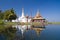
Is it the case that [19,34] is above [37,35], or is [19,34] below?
above

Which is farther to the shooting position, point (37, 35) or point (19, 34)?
point (19, 34)

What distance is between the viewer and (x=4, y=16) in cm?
8338

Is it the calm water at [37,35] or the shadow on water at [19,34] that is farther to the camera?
the calm water at [37,35]

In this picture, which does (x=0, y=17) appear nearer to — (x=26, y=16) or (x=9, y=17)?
(x=9, y=17)

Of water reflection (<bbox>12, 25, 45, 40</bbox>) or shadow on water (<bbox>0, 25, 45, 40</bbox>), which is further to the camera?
water reflection (<bbox>12, 25, 45, 40</bbox>)

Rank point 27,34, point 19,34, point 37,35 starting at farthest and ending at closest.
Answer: point 27,34 → point 19,34 → point 37,35

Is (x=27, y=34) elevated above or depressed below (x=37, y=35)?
above

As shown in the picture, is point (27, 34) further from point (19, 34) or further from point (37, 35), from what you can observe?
point (37, 35)

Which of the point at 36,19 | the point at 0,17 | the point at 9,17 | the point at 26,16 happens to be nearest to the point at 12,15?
the point at 9,17

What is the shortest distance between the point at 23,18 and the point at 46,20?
1516 centimetres

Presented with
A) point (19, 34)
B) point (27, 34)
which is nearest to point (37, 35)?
point (27, 34)

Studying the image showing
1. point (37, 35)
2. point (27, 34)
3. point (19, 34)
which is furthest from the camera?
point (27, 34)

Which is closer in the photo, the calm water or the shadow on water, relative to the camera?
the shadow on water

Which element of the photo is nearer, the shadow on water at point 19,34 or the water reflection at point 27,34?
the shadow on water at point 19,34
